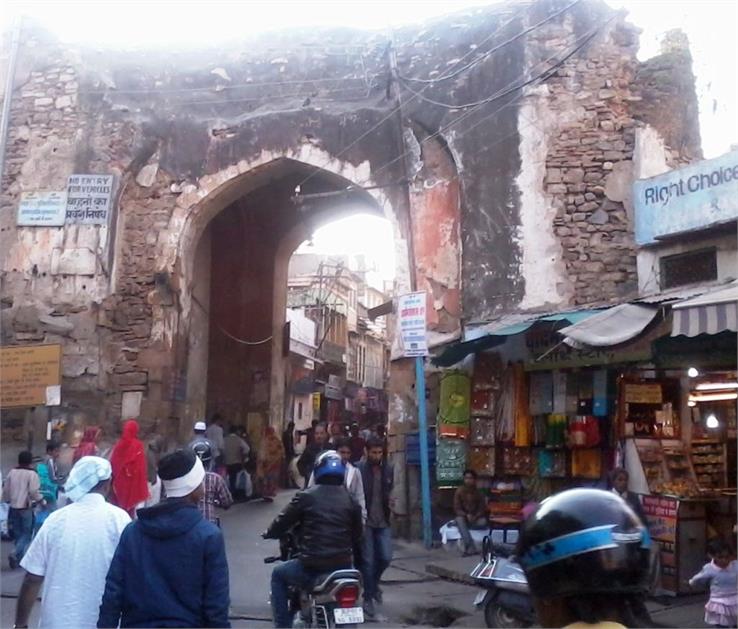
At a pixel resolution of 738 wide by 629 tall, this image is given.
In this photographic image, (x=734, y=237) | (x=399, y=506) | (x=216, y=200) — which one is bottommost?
(x=399, y=506)

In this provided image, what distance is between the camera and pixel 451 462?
9.74 metres

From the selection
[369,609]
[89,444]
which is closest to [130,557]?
[369,609]

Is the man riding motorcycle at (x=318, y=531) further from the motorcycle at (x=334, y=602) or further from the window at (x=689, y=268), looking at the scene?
the window at (x=689, y=268)

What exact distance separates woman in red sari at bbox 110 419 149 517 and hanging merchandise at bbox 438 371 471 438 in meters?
3.75

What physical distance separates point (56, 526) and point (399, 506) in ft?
24.2

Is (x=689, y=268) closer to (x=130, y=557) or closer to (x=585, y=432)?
(x=585, y=432)

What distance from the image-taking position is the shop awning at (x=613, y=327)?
6355mm

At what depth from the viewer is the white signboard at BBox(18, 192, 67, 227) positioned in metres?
12.0

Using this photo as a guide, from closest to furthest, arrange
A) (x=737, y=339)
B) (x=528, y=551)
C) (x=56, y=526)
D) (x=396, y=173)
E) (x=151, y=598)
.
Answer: (x=528, y=551)
(x=151, y=598)
(x=56, y=526)
(x=737, y=339)
(x=396, y=173)

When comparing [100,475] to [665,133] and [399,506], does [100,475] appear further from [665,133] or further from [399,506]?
[665,133]

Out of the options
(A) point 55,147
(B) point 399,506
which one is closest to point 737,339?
(B) point 399,506

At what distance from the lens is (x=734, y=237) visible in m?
8.02

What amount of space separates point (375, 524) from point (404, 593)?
1.21 metres

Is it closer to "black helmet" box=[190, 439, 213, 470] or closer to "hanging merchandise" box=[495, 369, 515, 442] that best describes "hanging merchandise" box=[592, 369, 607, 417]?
"hanging merchandise" box=[495, 369, 515, 442]
